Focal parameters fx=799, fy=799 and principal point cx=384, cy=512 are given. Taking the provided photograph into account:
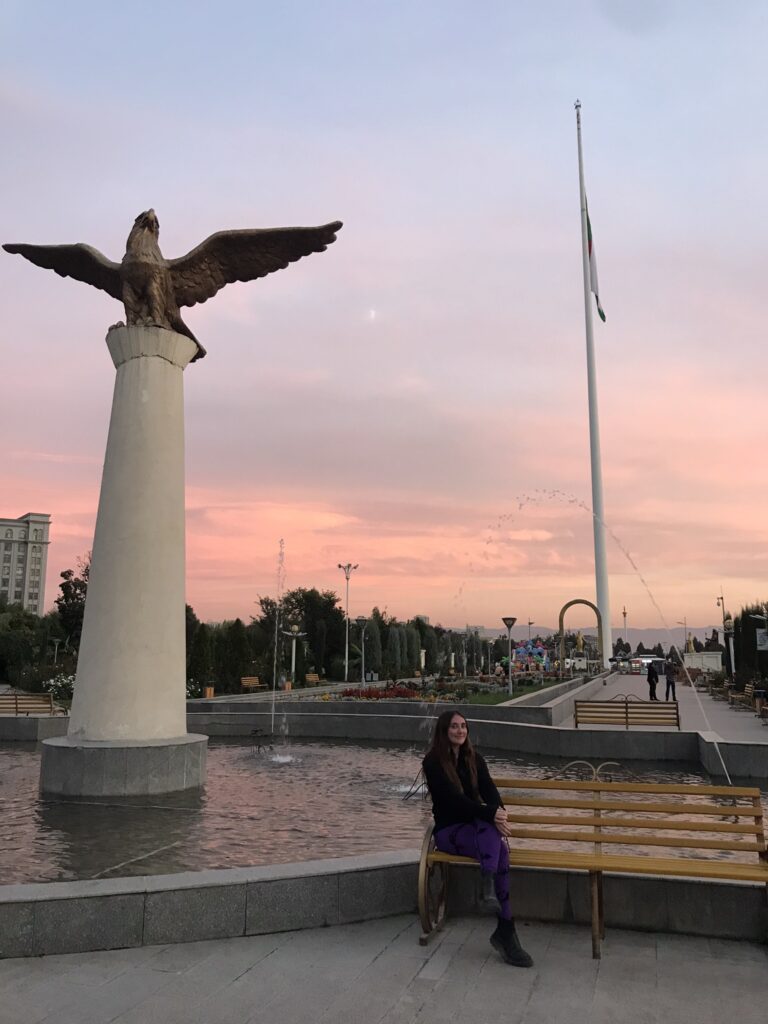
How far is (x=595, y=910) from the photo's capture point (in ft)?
15.9

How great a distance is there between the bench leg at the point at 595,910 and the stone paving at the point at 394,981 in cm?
8

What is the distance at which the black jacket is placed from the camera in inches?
204

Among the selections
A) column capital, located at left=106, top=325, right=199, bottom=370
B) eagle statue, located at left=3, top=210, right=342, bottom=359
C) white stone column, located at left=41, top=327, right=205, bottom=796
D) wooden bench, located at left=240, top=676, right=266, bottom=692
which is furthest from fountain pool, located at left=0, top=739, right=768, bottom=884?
wooden bench, located at left=240, top=676, right=266, bottom=692

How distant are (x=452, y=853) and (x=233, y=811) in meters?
A: 5.50

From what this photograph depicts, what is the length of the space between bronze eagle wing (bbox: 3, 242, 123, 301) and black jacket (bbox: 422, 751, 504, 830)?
1033 cm

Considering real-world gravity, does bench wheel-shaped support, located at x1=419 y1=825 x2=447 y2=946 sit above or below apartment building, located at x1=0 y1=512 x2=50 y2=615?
below

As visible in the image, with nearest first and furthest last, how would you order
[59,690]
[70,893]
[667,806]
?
1. [70,893]
2. [667,806]
3. [59,690]

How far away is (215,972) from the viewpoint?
15.3 feet

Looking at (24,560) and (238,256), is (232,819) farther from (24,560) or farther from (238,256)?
(24,560)

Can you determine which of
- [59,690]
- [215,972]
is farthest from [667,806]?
[59,690]

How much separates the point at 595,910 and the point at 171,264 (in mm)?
11260

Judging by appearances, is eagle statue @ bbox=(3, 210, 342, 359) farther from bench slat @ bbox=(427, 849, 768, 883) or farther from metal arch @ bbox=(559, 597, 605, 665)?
metal arch @ bbox=(559, 597, 605, 665)

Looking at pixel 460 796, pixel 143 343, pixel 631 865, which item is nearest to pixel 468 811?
pixel 460 796

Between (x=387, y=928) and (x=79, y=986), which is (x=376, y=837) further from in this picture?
(x=79, y=986)
